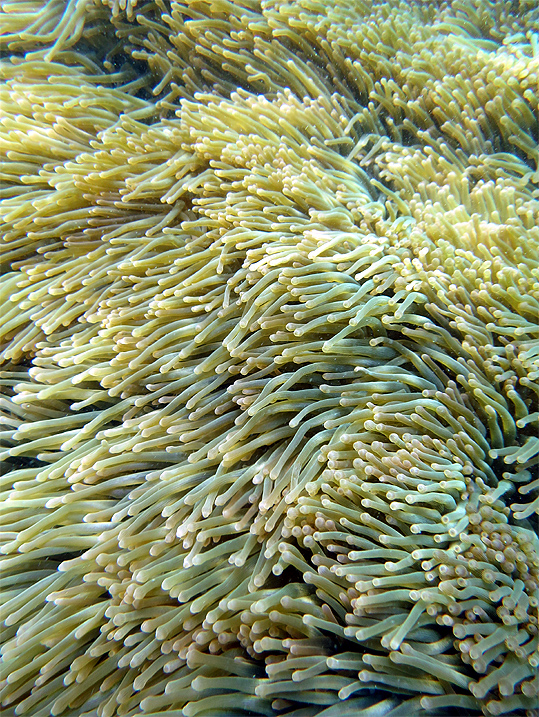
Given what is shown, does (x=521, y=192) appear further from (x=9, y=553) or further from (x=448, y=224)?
(x=9, y=553)

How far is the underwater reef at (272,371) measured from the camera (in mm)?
1012

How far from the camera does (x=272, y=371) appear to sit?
4.27ft

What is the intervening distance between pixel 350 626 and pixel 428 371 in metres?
0.63

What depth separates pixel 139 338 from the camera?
1.43 m

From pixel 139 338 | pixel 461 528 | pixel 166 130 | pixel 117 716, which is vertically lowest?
pixel 117 716

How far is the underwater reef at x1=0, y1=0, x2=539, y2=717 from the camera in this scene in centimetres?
101

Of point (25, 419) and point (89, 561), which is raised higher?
point (25, 419)

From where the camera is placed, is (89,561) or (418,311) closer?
(89,561)

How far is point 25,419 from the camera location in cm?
156

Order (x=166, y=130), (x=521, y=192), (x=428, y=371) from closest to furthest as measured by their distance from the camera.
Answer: (x=428, y=371)
(x=521, y=192)
(x=166, y=130)

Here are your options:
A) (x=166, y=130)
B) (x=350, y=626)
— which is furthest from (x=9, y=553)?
(x=166, y=130)

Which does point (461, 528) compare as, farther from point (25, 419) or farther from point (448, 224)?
point (25, 419)

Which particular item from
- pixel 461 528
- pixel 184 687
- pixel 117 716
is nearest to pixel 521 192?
pixel 461 528

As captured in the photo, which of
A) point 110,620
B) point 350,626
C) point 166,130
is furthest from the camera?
point 166,130
